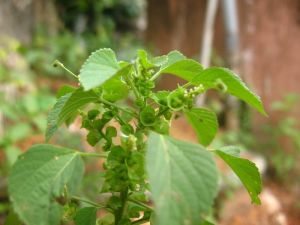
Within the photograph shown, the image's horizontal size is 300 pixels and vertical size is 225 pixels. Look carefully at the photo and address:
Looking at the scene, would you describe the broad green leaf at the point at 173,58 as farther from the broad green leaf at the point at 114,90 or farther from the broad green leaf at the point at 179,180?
the broad green leaf at the point at 179,180

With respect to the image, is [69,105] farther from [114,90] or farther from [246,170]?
[246,170]

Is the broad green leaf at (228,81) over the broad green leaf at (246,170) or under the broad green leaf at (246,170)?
over

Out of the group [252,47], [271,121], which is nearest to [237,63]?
[252,47]

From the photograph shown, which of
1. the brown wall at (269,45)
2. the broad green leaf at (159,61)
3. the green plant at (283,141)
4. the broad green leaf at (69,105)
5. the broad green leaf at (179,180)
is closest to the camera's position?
the broad green leaf at (179,180)

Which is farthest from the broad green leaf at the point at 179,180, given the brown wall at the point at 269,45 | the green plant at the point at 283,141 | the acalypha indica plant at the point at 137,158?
the brown wall at the point at 269,45

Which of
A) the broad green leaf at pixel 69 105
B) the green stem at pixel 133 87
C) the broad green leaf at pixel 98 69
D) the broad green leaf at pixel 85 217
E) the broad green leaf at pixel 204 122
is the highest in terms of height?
the broad green leaf at pixel 98 69

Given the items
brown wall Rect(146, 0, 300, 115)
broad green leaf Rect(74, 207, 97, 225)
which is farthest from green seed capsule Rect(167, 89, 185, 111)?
brown wall Rect(146, 0, 300, 115)

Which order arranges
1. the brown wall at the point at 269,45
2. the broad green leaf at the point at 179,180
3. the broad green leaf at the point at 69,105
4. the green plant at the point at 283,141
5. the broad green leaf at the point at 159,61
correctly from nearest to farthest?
the broad green leaf at the point at 179,180
the broad green leaf at the point at 69,105
the broad green leaf at the point at 159,61
the green plant at the point at 283,141
the brown wall at the point at 269,45

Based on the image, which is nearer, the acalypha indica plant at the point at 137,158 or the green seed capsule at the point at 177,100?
the acalypha indica plant at the point at 137,158
